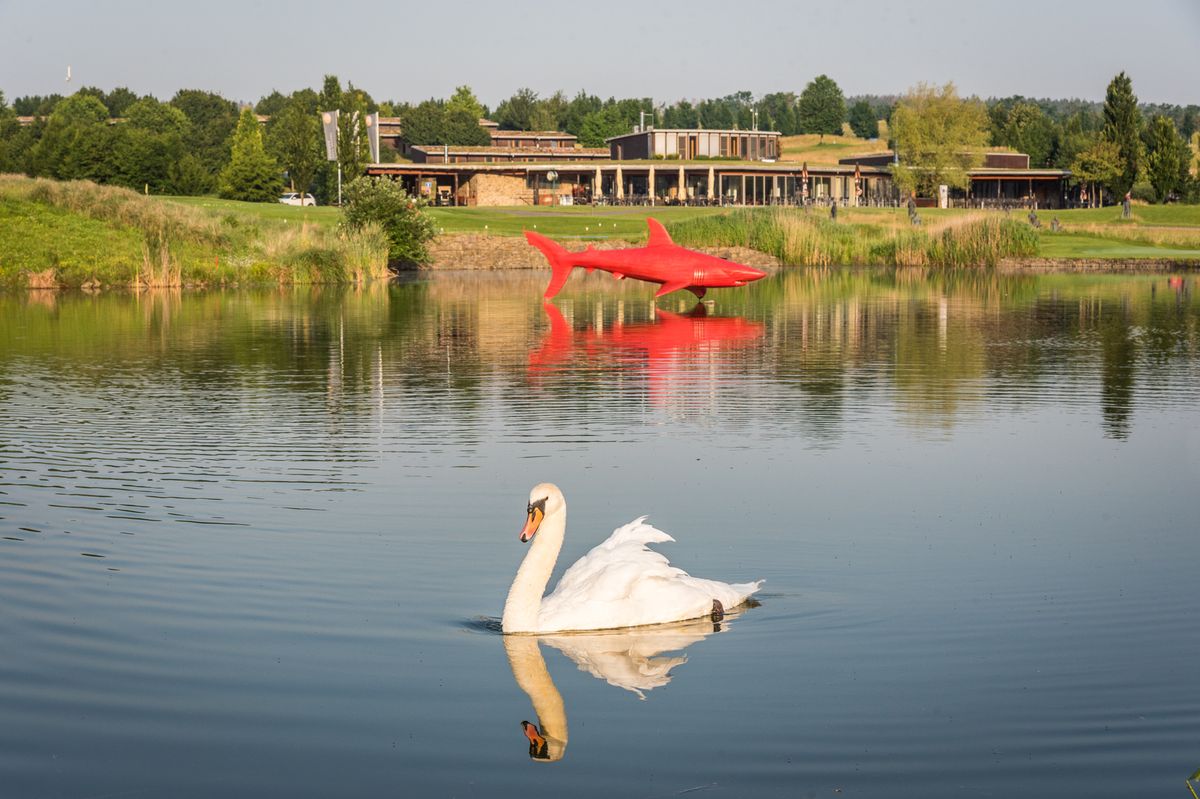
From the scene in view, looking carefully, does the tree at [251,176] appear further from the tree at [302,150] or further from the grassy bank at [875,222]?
the grassy bank at [875,222]

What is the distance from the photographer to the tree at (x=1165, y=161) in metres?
109

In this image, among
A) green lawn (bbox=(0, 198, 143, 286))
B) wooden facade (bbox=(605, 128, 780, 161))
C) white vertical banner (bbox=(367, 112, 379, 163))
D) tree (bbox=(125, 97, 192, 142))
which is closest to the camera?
green lawn (bbox=(0, 198, 143, 286))

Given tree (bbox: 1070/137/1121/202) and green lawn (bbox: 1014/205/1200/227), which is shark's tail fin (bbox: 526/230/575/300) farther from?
tree (bbox: 1070/137/1121/202)

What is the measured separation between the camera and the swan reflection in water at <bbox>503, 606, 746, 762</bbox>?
29.5 ft

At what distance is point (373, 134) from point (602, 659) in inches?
4143

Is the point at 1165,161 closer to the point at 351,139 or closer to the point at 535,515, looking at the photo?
the point at 351,139

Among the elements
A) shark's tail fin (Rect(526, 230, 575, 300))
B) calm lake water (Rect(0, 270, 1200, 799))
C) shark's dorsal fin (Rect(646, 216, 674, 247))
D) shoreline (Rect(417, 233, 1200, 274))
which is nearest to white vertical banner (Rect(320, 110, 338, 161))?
shoreline (Rect(417, 233, 1200, 274))

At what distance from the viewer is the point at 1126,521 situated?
1419cm

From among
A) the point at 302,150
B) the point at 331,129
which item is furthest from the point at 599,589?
the point at 302,150

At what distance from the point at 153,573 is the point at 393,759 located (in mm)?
4761

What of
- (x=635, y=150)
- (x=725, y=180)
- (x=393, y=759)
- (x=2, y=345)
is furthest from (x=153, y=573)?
(x=635, y=150)

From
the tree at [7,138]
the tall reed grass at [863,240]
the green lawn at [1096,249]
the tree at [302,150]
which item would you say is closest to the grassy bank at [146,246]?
the tall reed grass at [863,240]

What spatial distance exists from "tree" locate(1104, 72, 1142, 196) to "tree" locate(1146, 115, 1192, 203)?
2050 mm

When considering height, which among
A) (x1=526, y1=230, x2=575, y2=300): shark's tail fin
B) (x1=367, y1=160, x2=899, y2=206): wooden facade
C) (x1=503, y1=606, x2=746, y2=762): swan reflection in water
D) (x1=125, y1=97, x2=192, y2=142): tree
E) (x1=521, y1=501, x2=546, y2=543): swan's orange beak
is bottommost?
(x1=503, y1=606, x2=746, y2=762): swan reflection in water
